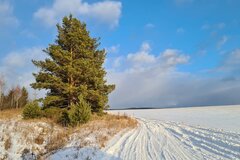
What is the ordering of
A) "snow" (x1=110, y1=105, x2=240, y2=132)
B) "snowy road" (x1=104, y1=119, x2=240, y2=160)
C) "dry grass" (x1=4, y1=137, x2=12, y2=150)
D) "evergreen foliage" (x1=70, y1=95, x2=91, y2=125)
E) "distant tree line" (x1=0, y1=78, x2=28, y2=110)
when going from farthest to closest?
"distant tree line" (x1=0, y1=78, x2=28, y2=110), "evergreen foliage" (x1=70, y1=95, x2=91, y2=125), "snow" (x1=110, y1=105, x2=240, y2=132), "dry grass" (x1=4, y1=137, x2=12, y2=150), "snowy road" (x1=104, y1=119, x2=240, y2=160)

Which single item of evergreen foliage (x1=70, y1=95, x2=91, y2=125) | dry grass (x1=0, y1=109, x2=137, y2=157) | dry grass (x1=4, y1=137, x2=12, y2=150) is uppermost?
evergreen foliage (x1=70, y1=95, x2=91, y2=125)

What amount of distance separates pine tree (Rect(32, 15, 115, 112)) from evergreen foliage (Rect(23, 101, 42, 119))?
0.98 m

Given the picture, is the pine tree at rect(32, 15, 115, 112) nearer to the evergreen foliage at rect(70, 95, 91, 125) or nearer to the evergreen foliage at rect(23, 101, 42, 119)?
the evergreen foliage at rect(23, 101, 42, 119)

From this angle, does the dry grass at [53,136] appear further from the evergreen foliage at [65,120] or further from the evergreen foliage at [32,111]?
the evergreen foliage at [32,111]

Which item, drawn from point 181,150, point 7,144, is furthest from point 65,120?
point 181,150

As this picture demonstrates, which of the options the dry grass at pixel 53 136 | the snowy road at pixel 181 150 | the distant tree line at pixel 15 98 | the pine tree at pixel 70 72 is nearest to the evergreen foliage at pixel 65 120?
the dry grass at pixel 53 136

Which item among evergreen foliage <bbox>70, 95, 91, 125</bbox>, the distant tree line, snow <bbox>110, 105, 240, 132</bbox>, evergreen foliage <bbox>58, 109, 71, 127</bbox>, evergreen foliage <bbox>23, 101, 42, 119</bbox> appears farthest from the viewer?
the distant tree line

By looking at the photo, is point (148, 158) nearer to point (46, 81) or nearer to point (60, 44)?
point (46, 81)

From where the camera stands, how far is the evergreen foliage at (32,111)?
80.7 feet

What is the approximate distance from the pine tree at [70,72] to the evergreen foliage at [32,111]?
985 millimetres

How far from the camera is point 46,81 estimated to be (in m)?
25.2

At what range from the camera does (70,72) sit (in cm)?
2514

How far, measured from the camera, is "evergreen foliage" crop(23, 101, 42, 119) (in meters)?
24.6

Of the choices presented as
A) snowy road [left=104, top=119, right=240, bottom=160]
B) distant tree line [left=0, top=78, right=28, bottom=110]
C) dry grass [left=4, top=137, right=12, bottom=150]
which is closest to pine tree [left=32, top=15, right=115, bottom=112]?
dry grass [left=4, top=137, right=12, bottom=150]
